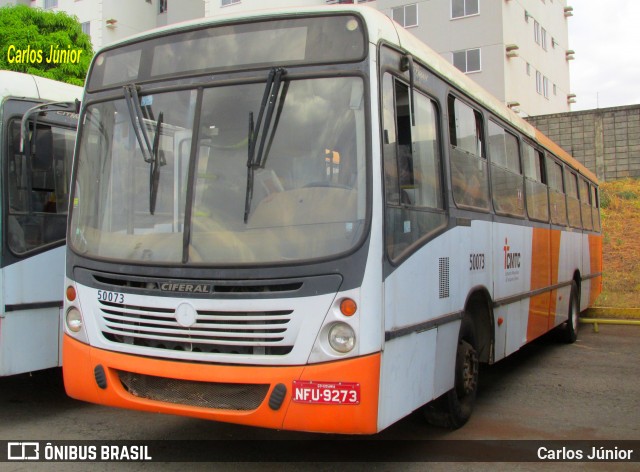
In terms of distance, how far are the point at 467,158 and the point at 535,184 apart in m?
2.83

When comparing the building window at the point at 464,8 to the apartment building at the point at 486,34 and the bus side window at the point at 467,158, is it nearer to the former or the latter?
the apartment building at the point at 486,34

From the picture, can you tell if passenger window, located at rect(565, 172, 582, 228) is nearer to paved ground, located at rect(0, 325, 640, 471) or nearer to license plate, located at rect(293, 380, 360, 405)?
paved ground, located at rect(0, 325, 640, 471)

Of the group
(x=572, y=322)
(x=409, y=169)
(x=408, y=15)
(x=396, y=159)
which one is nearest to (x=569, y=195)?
(x=572, y=322)

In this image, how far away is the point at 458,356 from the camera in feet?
17.9

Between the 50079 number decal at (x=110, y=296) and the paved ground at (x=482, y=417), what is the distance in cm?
124

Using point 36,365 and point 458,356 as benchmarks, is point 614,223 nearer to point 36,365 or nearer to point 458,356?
point 458,356

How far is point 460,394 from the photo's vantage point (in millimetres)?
5621

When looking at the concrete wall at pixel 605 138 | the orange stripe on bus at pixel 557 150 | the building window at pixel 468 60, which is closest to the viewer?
the orange stripe on bus at pixel 557 150

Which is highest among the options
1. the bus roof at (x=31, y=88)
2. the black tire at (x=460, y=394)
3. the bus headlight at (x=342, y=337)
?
the bus roof at (x=31, y=88)

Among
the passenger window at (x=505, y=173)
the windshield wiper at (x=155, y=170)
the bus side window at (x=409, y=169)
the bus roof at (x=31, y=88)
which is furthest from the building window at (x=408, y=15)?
the windshield wiper at (x=155, y=170)

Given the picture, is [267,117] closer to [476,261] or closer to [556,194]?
[476,261]

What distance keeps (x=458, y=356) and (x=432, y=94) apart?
6.97 feet

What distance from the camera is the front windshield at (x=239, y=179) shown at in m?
4.04

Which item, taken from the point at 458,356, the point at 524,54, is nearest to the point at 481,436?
the point at 458,356
